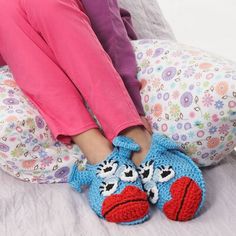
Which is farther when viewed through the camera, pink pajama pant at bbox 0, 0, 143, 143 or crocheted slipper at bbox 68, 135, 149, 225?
pink pajama pant at bbox 0, 0, 143, 143

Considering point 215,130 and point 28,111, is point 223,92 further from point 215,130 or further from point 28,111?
point 28,111

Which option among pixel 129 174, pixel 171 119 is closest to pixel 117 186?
pixel 129 174

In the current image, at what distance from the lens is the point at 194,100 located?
0.76m

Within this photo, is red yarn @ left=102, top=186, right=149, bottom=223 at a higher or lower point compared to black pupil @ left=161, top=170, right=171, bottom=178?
lower

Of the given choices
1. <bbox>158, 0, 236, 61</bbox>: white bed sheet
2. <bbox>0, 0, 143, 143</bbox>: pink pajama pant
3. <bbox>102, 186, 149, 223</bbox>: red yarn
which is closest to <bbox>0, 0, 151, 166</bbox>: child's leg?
<bbox>0, 0, 143, 143</bbox>: pink pajama pant

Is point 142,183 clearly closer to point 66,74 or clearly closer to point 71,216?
point 71,216

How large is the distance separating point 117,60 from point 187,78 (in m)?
0.18

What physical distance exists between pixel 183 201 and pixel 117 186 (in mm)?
112

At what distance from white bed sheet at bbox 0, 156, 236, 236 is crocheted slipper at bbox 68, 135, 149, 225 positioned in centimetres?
2

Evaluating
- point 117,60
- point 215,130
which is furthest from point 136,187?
point 117,60

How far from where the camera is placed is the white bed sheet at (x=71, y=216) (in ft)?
2.16

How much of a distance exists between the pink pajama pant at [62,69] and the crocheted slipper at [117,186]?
0.05 m

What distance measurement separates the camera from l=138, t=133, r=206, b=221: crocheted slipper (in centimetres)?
67

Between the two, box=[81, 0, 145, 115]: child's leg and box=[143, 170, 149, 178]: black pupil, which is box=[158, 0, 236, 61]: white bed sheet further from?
box=[143, 170, 149, 178]: black pupil
